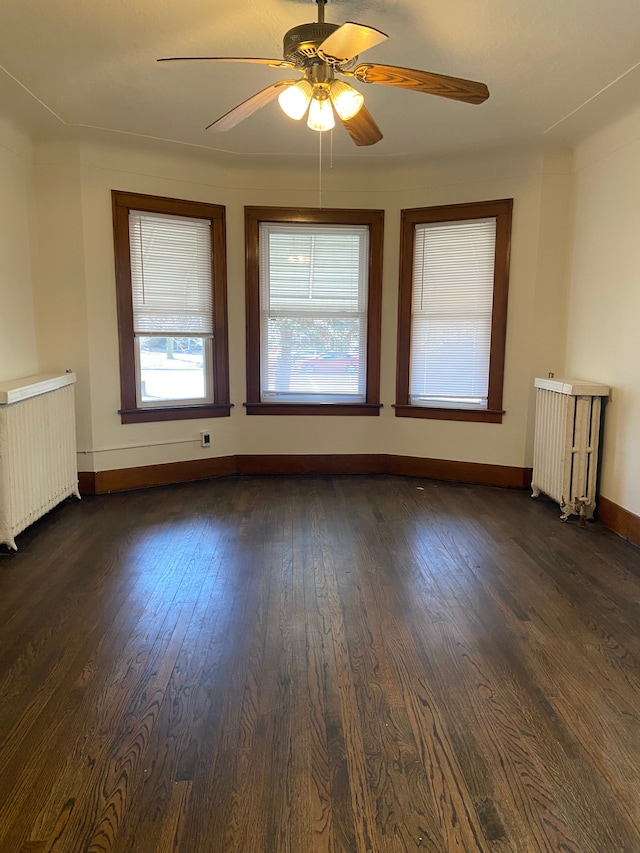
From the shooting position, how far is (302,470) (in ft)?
17.3

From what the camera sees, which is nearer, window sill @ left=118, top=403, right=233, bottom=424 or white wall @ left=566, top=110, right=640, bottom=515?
white wall @ left=566, top=110, right=640, bottom=515

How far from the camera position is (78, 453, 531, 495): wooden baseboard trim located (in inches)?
184

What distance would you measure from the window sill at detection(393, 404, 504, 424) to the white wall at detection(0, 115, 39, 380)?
3.06m

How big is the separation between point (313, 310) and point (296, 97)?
2.71m

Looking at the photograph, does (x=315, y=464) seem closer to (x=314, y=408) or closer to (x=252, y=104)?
(x=314, y=408)

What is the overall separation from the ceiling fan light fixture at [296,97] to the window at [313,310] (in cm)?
253

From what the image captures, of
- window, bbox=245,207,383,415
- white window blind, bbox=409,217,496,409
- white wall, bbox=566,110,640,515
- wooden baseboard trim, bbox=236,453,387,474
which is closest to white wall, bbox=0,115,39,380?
window, bbox=245,207,383,415

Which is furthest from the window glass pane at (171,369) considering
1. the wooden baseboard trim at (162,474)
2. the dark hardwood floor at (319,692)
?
the dark hardwood floor at (319,692)

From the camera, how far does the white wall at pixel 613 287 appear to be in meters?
3.62

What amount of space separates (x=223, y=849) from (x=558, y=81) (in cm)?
382

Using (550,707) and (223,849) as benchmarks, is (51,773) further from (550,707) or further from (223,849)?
(550,707)

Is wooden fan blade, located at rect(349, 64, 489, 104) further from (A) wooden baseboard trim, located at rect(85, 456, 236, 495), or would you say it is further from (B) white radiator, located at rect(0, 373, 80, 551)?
(A) wooden baseboard trim, located at rect(85, 456, 236, 495)

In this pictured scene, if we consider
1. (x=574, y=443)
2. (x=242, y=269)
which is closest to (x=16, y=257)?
(x=242, y=269)

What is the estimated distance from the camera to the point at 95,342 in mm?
4438
